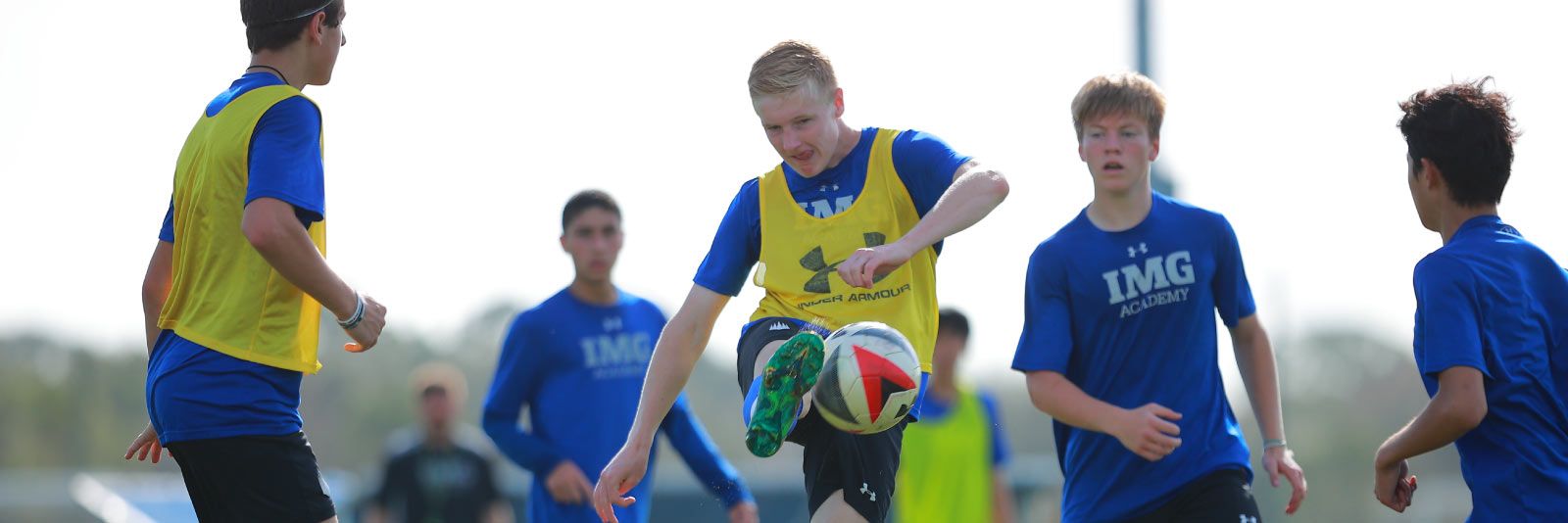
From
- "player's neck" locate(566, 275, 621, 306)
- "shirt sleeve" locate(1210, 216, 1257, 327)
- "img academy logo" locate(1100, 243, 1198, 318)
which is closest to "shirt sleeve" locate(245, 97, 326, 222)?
"img academy logo" locate(1100, 243, 1198, 318)

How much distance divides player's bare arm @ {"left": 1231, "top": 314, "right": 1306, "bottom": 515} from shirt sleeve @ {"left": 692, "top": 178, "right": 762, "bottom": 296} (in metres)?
1.64

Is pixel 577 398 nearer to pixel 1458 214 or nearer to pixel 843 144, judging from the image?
pixel 843 144

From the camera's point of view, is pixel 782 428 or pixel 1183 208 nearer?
pixel 782 428

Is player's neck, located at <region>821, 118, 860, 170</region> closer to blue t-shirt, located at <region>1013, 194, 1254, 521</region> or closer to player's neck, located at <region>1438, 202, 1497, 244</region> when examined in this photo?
blue t-shirt, located at <region>1013, 194, 1254, 521</region>

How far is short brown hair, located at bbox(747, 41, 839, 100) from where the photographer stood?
4.39 meters

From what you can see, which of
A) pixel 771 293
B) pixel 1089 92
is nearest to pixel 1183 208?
pixel 1089 92

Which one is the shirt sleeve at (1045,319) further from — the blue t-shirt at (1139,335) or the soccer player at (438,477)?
the soccer player at (438,477)

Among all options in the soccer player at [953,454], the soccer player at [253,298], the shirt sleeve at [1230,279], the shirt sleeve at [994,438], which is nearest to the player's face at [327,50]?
the soccer player at [253,298]

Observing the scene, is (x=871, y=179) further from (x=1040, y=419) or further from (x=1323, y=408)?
(x=1323, y=408)

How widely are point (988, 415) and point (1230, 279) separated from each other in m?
3.72

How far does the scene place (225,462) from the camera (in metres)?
3.89

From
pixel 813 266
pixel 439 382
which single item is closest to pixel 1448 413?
pixel 813 266

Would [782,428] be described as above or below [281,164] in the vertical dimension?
below

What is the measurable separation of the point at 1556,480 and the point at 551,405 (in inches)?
160
